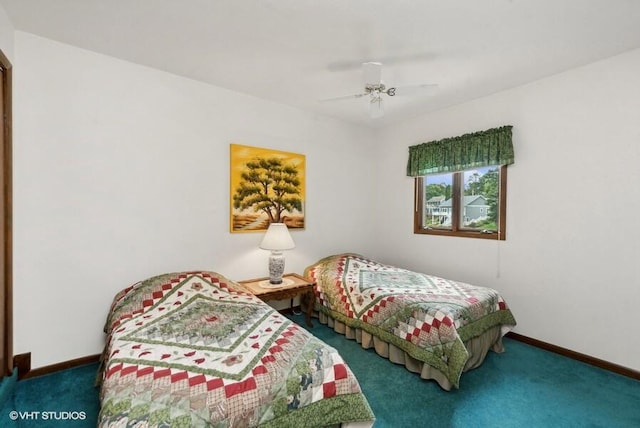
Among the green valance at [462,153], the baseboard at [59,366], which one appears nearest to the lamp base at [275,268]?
the baseboard at [59,366]

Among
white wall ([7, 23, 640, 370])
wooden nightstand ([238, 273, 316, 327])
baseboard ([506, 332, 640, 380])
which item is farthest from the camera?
wooden nightstand ([238, 273, 316, 327])

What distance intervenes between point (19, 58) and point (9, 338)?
1934 millimetres

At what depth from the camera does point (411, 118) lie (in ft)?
12.6

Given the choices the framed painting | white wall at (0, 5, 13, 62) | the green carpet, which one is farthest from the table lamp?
white wall at (0, 5, 13, 62)

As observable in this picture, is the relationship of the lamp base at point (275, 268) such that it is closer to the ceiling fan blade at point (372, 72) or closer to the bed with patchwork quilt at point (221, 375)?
the bed with patchwork quilt at point (221, 375)

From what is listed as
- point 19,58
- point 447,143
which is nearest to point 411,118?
point 447,143

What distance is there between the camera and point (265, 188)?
10.6 feet

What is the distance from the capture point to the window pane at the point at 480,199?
310 centimetres

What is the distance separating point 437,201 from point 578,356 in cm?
194

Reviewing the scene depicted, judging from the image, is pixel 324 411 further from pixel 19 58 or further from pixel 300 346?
pixel 19 58

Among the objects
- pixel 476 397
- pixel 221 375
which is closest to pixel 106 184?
pixel 221 375

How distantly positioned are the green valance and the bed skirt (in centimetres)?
163

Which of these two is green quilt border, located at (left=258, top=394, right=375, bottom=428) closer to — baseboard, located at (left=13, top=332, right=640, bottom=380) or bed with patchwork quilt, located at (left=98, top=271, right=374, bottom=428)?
bed with patchwork quilt, located at (left=98, top=271, right=374, bottom=428)

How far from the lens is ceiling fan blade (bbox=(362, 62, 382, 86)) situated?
1.99 meters
